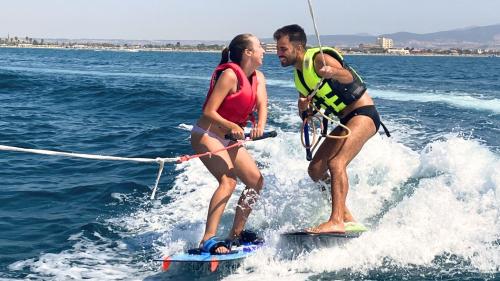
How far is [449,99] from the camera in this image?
74.1ft

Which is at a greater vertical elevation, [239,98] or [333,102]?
[239,98]


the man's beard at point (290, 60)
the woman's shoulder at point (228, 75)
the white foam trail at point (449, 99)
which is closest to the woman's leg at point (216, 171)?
the woman's shoulder at point (228, 75)

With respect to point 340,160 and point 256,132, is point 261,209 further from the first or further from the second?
point 256,132

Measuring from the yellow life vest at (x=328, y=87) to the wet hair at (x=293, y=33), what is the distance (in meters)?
0.15

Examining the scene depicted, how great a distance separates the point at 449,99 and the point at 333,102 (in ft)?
58.6

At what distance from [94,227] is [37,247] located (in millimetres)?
810

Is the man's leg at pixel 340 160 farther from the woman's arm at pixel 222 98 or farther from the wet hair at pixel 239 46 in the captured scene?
the wet hair at pixel 239 46

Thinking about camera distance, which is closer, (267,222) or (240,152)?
(240,152)

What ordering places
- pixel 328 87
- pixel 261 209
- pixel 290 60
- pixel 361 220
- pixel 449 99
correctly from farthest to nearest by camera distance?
pixel 449 99, pixel 361 220, pixel 261 209, pixel 328 87, pixel 290 60

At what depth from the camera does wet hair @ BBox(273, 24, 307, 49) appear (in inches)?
224

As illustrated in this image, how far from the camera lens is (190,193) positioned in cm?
877

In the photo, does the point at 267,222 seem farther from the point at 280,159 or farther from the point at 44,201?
A: the point at 280,159

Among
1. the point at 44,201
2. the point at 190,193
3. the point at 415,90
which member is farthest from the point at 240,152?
the point at 415,90

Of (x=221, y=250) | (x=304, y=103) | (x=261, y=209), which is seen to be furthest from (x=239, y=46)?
(x=261, y=209)
